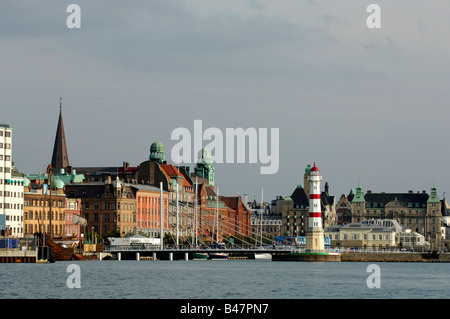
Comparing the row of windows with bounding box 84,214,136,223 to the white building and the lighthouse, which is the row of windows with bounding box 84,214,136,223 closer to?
the white building

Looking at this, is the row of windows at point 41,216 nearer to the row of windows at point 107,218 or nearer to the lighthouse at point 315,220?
the row of windows at point 107,218

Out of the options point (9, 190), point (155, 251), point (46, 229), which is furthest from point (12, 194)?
point (155, 251)

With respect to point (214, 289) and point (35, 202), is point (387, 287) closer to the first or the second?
point (214, 289)

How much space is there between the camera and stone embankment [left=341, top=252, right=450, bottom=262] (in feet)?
550

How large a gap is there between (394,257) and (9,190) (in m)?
57.7

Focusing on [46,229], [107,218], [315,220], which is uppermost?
[107,218]

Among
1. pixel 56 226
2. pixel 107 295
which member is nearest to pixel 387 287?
pixel 107 295

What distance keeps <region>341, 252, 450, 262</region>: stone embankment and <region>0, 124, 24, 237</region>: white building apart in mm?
47050

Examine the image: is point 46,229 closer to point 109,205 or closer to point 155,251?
point 109,205

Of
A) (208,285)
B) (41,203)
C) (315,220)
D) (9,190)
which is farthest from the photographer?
(41,203)

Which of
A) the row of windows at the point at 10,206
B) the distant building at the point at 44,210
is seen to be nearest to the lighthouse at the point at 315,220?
the distant building at the point at 44,210

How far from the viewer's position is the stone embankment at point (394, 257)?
6599 inches

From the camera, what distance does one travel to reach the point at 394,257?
173250 mm
